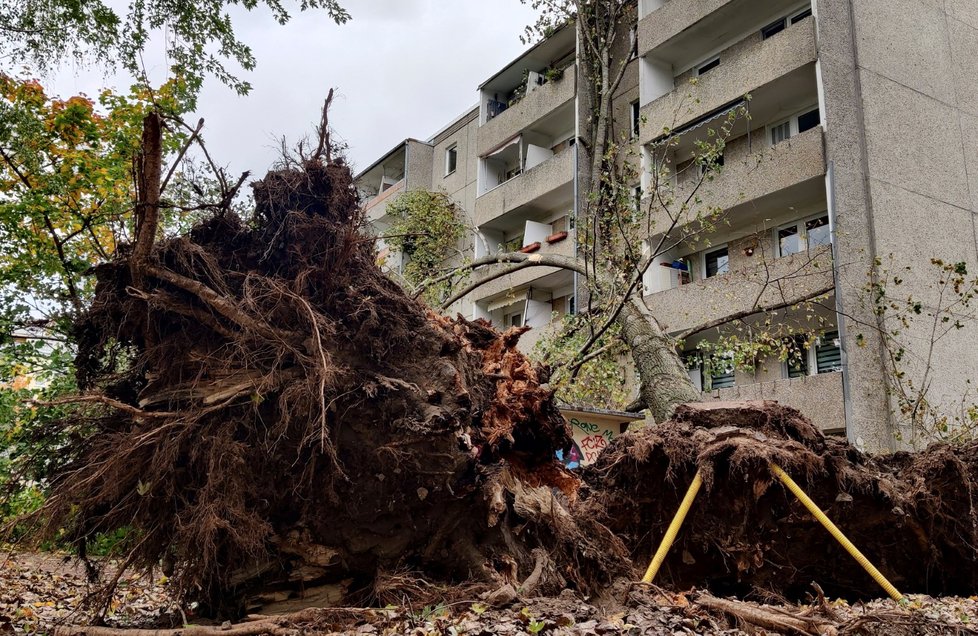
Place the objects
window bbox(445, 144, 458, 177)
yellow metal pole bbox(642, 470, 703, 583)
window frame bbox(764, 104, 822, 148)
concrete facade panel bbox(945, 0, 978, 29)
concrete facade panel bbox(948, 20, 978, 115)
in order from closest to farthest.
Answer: yellow metal pole bbox(642, 470, 703, 583)
concrete facade panel bbox(948, 20, 978, 115)
concrete facade panel bbox(945, 0, 978, 29)
window frame bbox(764, 104, 822, 148)
window bbox(445, 144, 458, 177)

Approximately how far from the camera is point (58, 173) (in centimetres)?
698

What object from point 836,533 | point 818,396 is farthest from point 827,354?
point 836,533

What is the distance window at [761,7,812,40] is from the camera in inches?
687

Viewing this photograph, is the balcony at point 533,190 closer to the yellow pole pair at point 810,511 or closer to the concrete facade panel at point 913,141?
the concrete facade panel at point 913,141

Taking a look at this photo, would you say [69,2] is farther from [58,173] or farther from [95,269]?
[95,269]

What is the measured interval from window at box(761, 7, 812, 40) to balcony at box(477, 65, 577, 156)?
21.4ft

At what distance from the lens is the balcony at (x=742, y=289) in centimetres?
1466

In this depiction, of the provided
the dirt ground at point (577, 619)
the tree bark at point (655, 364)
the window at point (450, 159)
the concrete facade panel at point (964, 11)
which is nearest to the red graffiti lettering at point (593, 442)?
the tree bark at point (655, 364)

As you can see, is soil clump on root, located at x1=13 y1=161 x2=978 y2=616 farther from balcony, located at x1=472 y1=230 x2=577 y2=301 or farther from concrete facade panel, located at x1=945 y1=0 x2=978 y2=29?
balcony, located at x1=472 y1=230 x2=577 y2=301

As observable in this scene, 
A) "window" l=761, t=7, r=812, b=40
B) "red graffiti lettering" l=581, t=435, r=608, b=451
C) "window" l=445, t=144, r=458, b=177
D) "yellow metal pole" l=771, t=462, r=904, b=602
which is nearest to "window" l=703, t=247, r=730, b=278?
"window" l=761, t=7, r=812, b=40

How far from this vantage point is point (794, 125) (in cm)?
1716

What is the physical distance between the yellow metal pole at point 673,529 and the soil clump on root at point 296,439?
14cm

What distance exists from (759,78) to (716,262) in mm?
4409

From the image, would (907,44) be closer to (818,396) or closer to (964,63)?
(964,63)
